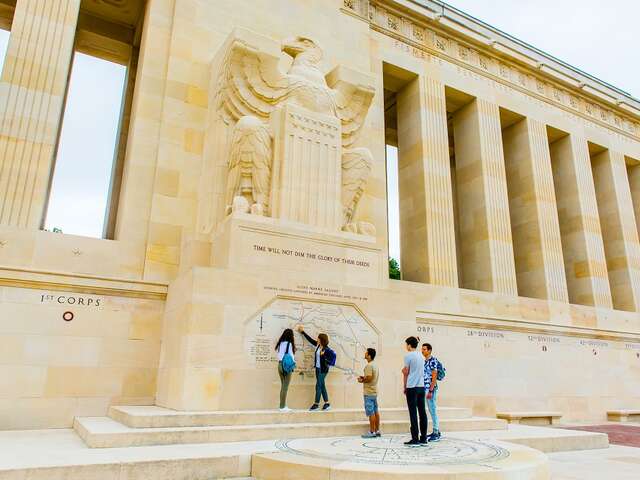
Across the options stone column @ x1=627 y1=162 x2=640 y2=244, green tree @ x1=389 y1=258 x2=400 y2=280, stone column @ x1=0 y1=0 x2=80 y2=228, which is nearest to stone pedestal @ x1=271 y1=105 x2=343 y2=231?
stone column @ x1=0 y1=0 x2=80 y2=228

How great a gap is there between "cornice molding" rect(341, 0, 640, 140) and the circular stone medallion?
14474 mm

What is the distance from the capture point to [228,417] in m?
7.70

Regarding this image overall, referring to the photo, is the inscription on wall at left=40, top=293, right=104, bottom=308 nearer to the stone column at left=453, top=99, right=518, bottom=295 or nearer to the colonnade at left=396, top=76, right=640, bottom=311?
the colonnade at left=396, top=76, right=640, bottom=311

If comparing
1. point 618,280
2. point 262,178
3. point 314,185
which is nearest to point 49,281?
point 262,178

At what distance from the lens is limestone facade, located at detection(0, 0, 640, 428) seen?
9.45 m

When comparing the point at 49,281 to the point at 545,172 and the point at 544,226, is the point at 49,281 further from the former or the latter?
the point at 545,172

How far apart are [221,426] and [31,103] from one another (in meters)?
8.45

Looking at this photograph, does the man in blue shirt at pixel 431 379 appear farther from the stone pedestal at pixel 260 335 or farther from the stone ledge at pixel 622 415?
the stone ledge at pixel 622 415

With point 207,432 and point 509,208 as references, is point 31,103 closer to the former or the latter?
point 207,432

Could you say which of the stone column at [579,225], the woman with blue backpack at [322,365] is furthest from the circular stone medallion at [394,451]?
the stone column at [579,225]

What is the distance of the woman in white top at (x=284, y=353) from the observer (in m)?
8.50

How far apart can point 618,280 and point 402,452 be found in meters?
18.9

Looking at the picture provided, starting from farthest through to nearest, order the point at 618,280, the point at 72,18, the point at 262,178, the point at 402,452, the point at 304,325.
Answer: the point at 618,280 < the point at 72,18 < the point at 262,178 < the point at 304,325 < the point at 402,452

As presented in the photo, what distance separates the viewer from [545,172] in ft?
63.7
